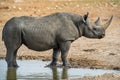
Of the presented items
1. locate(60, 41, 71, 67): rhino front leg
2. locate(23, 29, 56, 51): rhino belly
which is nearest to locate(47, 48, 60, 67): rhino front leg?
locate(60, 41, 71, 67): rhino front leg

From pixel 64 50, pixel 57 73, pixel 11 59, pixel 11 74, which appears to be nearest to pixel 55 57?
pixel 64 50

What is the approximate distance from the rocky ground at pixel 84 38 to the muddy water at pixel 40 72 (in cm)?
→ 76

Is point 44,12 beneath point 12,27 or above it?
beneath

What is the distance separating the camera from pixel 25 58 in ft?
58.5

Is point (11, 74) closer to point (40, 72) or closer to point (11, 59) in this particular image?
point (40, 72)

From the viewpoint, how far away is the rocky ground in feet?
55.6

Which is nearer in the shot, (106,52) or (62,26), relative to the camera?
(62,26)

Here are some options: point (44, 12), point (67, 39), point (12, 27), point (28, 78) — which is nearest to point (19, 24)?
point (12, 27)

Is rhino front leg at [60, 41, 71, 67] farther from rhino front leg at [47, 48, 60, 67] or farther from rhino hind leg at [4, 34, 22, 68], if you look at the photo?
rhino hind leg at [4, 34, 22, 68]

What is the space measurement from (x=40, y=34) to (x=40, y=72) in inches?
53.8

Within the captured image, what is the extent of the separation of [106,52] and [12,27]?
11.7 feet

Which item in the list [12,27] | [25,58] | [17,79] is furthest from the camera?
[25,58]

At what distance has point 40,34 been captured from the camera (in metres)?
16.2

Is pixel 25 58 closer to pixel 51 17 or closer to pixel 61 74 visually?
pixel 51 17
